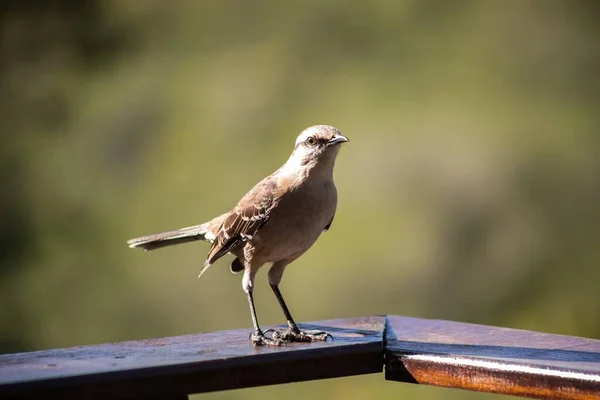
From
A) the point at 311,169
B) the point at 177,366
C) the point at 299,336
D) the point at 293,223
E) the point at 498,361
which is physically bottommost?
the point at 299,336

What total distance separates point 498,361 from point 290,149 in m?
6.08

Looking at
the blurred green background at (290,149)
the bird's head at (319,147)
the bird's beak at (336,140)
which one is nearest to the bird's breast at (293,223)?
the bird's head at (319,147)

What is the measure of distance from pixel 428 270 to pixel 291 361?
5679mm

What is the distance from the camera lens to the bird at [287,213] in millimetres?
4648

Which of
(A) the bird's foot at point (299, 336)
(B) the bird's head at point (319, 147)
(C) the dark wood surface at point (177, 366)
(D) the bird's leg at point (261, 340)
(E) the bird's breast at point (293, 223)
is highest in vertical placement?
(B) the bird's head at point (319, 147)

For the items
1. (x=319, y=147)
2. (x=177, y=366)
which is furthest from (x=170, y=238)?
(x=177, y=366)

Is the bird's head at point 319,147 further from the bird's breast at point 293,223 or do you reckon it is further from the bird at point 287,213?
the bird's breast at point 293,223

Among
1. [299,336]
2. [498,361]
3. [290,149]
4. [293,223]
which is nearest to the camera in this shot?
[498,361]

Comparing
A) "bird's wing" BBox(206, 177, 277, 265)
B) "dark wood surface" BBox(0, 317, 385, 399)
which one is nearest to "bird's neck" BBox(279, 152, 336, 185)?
"bird's wing" BBox(206, 177, 277, 265)

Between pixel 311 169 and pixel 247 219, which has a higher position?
pixel 311 169

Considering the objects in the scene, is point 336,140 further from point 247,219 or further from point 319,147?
point 247,219

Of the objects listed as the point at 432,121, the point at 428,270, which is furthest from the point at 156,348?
the point at 432,121

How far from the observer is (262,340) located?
164 inches

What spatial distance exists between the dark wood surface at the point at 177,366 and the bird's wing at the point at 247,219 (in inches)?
27.7
